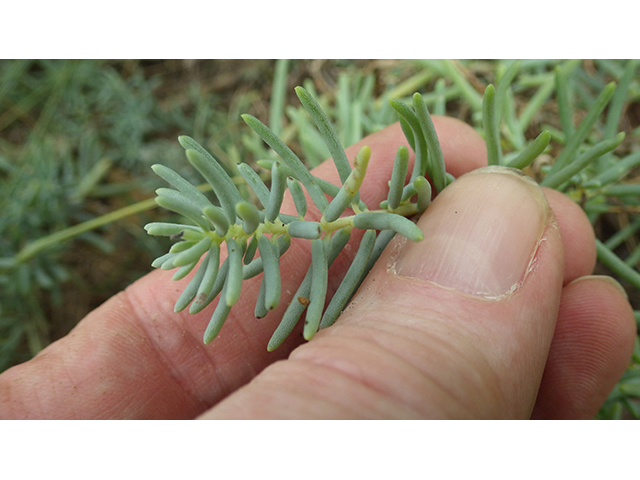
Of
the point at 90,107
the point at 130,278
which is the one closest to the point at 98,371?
the point at 130,278

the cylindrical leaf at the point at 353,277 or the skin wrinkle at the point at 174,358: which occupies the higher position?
the cylindrical leaf at the point at 353,277

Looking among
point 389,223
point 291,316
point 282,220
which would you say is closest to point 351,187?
point 389,223

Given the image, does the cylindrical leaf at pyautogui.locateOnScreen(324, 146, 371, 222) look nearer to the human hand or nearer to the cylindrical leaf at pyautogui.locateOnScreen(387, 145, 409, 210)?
the cylindrical leaf at pyautogui.locateOnScreen(387, 145, 409, 210)

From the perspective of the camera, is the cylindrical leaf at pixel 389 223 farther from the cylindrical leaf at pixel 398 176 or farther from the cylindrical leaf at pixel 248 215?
the cylindrical leaf at pixel 248 215

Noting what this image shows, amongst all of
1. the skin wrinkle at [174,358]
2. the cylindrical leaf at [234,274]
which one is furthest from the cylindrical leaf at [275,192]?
the skin wrinkle at [174,358]

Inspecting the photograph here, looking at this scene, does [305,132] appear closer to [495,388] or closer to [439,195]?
[439,195]
